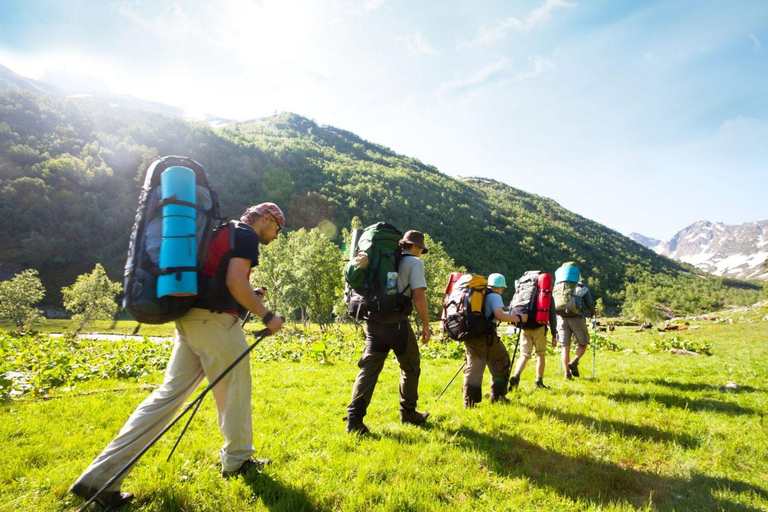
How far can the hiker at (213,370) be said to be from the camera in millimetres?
3174

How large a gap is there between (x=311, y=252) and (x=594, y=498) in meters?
Result: 45.3

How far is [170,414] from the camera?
340cm

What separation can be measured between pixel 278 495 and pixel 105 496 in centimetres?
154

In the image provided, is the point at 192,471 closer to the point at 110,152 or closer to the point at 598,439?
the point at 598,439

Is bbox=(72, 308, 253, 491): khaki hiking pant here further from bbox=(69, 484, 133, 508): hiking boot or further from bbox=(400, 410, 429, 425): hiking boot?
bbox=(400, 410, 429, 425): hiking boot

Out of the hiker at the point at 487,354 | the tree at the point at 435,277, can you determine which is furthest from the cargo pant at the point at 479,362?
the tree at the point at 435,277

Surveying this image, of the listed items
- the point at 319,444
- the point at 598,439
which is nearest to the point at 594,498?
the point at 598,439

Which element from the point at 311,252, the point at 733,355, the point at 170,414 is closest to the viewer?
the point at 170,414

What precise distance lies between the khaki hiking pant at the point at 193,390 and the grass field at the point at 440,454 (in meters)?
0.42

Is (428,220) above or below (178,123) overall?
below

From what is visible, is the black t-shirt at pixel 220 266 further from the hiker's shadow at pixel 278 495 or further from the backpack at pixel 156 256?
the hiker's shadow at pixel 278 495

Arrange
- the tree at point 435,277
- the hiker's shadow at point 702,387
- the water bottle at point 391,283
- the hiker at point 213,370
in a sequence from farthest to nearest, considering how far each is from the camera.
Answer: the tree at point 435,277
the hiker's shadow at point 702,387
the water bottle at point 391,283
the hiker at point 213,370

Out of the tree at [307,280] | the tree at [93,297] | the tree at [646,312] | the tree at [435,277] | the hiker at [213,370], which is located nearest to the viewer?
the hiker at [213,370]

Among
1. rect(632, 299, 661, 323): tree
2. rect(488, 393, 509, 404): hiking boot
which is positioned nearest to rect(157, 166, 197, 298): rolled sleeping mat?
rect(488, 393, 509, 404): hiking boot
